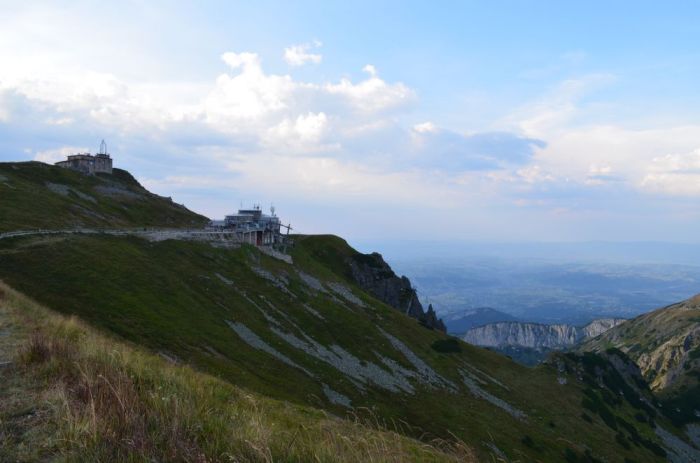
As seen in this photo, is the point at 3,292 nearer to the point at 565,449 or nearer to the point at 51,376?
the point at 51,376

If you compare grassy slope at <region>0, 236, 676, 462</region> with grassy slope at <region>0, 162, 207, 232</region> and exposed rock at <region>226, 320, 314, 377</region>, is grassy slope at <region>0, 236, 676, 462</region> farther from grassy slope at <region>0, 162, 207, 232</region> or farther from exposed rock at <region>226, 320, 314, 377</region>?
grassy slope at <region>0, 162, 207, 232</region>

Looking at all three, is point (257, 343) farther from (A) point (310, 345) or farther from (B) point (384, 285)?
(B) point (384, 285)

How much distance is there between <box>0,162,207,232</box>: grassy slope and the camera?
7319 cm

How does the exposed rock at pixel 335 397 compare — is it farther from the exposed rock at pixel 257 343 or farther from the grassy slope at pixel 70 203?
the grassy slope at pixel 70 203

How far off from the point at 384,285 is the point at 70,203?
82.0m

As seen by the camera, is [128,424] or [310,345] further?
[310,345]

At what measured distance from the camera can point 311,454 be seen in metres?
7.74

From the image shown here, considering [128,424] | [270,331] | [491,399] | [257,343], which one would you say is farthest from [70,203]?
[128,424]

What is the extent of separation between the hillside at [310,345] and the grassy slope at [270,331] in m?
0.24

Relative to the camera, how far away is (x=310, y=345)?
64.1 m

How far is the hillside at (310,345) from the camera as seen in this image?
43.5 m

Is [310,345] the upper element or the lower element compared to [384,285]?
lower

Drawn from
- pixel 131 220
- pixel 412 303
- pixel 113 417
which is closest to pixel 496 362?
pixel 412 303

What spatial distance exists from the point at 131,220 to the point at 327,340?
7028 cm
